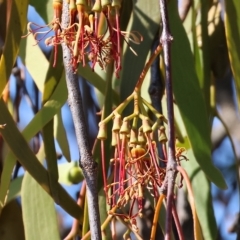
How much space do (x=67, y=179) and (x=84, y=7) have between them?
0.57 meters

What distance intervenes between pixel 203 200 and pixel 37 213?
0.24 metres

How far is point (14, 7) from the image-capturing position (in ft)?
2.56

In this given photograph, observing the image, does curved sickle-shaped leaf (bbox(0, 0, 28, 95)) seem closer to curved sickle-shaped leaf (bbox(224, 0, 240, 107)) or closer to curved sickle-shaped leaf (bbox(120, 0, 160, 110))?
curved sickle-shaped leaf (bbox(120, 0, 160, 110))

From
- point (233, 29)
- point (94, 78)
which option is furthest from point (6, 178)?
point (233, 29)

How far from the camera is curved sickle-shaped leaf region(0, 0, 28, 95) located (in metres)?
0.78

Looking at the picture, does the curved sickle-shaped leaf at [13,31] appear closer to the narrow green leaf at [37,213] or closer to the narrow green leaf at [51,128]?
the narrow green leaf at [51,128]

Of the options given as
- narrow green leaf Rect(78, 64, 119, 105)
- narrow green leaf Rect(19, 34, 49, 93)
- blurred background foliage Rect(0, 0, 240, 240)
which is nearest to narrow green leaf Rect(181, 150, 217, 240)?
blurred background foliage Rect(0, 0, 240, 240)

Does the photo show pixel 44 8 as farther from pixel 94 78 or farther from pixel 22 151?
pixel 22 151

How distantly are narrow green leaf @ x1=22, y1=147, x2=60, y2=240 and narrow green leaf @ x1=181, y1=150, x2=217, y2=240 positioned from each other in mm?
204

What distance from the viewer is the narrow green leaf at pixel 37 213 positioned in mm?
902

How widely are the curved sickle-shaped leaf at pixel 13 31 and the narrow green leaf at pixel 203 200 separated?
13.5 inches

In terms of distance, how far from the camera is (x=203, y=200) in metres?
0.95

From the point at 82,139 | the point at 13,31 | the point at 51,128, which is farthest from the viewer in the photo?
the point at 51,128

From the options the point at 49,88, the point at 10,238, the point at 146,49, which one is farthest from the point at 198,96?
the point at 10,238
